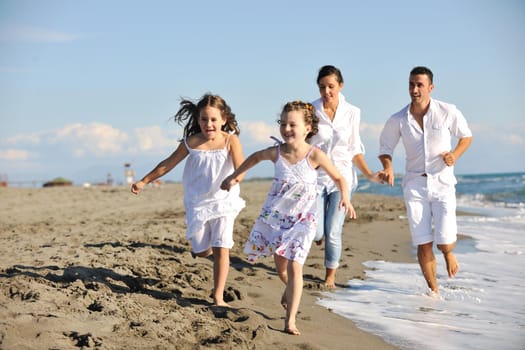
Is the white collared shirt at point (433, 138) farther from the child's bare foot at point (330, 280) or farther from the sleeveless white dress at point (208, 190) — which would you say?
the sleeveless white dress at point (208, 190)

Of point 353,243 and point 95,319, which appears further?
point 353,243

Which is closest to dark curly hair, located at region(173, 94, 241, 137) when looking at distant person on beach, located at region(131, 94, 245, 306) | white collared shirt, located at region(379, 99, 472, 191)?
distant person on beach, located at region(131, 94, 245, 306)

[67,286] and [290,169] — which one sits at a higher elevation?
[290,169]

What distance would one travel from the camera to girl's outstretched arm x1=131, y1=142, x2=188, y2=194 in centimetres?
516

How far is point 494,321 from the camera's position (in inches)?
197

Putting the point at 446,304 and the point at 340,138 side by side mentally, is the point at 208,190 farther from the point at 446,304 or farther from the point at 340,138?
the point at 446,304

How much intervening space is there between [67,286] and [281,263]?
1.71m

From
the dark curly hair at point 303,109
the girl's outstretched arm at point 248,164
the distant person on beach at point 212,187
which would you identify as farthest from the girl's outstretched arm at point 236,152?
the dark curly hair at point 303,109

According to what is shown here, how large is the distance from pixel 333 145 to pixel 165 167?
66.4 inches

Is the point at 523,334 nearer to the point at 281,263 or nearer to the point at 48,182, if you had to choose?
the point at 281,263

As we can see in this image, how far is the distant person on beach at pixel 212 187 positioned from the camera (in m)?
4.94

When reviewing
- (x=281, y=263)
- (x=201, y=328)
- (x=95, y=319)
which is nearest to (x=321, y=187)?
(x=281, y=263)

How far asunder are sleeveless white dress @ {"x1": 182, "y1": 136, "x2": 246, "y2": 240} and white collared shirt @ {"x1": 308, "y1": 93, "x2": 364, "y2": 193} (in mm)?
1252

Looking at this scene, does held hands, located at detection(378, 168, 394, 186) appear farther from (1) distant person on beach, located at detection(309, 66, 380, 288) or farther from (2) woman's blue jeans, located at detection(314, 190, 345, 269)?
(2) woman's blue jeans, located at detection(314, 190, 345, 269)
